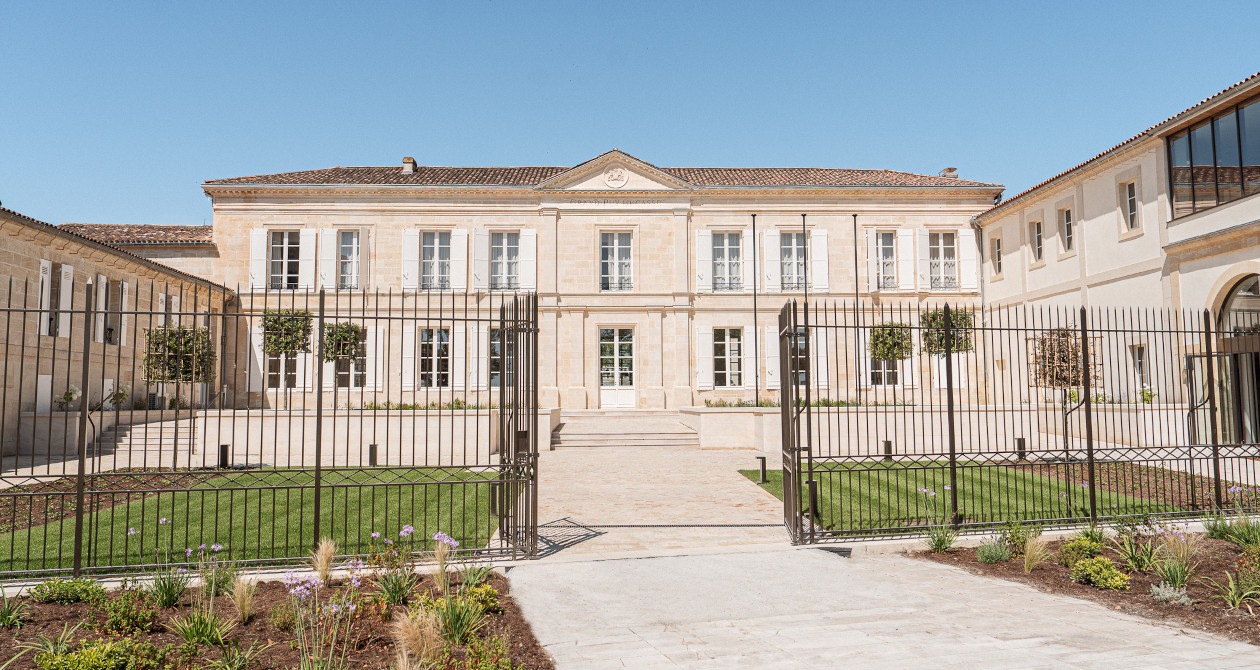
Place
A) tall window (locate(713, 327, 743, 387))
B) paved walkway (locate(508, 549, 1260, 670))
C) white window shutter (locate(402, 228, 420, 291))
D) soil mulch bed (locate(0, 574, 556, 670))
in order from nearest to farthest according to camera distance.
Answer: soil mulch bed (locate(0, 574, 556, 670)) → paved walkway (locate(508, 549, 1260, 670)) → white window shutter (locate(402, 228, 420, 291)) → tall window (locate(713, 327, 743, 387))

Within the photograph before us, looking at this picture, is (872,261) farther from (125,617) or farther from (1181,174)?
(125,617)

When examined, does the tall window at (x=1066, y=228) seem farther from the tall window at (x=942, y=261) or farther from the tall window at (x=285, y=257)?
the tall window at (x=285, y=257)

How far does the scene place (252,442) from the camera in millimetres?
13078

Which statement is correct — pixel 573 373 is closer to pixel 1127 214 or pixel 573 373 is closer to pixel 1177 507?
pixel 1127 214

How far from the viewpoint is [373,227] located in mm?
21984

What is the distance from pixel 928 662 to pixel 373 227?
2107 cm

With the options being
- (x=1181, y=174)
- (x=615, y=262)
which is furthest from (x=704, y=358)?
(x=1181, y=174)

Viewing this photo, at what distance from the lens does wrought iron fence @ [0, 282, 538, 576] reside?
18.7 feet

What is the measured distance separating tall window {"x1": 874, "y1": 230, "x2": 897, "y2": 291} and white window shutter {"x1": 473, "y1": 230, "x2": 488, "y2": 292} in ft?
38.7

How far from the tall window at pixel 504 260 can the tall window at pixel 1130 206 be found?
50.8ft

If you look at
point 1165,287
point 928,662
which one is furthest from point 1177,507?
point 1165,287

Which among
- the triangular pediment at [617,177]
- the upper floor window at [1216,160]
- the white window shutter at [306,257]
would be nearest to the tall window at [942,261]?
the triangular pediment at [617,177]

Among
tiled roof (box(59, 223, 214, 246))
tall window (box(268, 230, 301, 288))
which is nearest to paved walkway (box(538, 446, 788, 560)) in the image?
tall window (box(268, 230, 301, 288))

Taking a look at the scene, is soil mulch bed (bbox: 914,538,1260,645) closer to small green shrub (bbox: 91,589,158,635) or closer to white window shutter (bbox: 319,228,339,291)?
small green shrub (bbox: 91,589,158,635)
